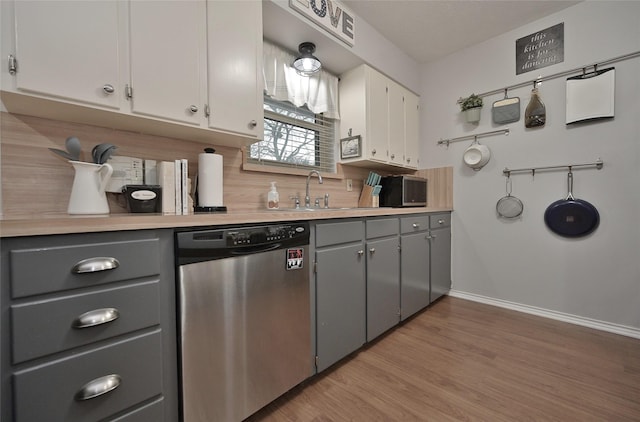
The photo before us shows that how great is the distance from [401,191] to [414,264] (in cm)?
71

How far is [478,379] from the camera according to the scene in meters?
1.46

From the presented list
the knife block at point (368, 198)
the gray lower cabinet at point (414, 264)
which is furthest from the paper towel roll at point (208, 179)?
the knife block at point (368, 198)

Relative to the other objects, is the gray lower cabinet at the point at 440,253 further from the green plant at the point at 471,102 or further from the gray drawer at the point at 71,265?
the gray drawer at the point at 71,265

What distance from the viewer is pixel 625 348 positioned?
1.76 meters

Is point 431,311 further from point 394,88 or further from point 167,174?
point 167,174

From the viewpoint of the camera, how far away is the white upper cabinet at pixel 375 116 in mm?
2312

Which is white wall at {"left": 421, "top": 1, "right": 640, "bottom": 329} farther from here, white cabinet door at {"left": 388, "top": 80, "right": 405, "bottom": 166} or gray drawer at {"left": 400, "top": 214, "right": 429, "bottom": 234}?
gray drawer at {"left": 400, "top": 214, "right": 429, "bottom": 234}

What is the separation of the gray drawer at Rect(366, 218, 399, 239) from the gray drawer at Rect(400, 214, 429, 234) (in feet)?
0.33

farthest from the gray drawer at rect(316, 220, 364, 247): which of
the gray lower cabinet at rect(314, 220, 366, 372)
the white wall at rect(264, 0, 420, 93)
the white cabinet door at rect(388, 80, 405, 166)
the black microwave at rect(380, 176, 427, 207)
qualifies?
the white wall at rect(264, 0, 420, 93)

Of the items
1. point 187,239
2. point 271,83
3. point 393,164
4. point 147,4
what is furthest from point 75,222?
point 393,164

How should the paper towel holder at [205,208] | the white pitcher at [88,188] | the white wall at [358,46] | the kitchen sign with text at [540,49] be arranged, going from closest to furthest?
the white pitcher at [88,188] < the paper towel holder at [205,208] < the white wall at [358,46] < the kitchen sign with text at [540,49]

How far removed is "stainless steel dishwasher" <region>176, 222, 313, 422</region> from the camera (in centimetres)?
94

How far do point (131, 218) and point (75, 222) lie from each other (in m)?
0.13

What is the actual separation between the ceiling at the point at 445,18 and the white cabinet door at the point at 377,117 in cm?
43
